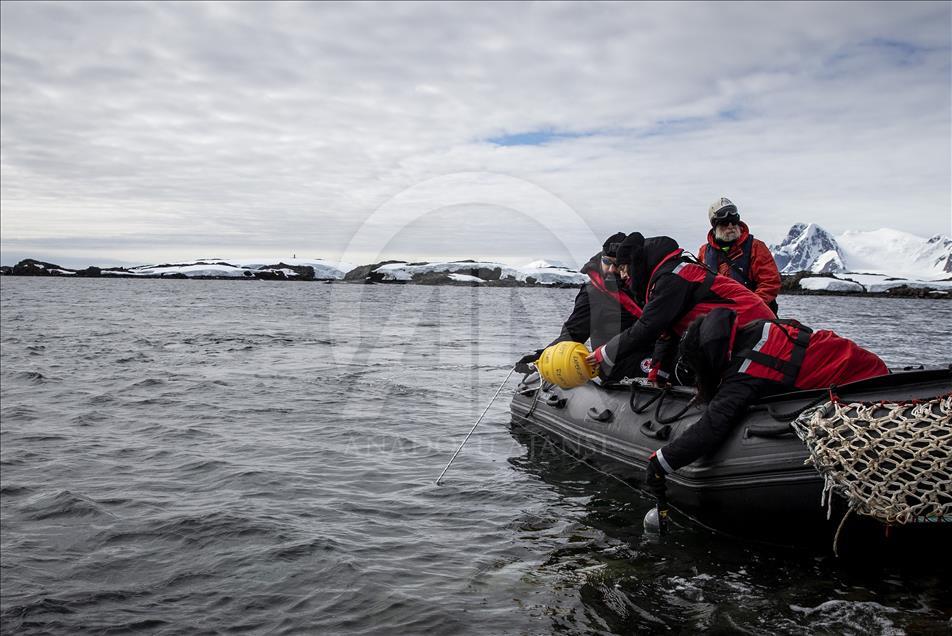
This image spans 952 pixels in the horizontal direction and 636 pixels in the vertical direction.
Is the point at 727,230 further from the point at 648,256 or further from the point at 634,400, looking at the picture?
the point at 634,400

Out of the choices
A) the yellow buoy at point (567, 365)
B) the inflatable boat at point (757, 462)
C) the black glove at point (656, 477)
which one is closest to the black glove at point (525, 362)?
the yellow buoy at point (567, 365)

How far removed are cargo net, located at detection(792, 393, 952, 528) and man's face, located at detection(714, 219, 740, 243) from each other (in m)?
3.13

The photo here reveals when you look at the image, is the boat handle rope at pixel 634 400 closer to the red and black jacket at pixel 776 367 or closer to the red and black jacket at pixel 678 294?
the red and black jacket at pixel 678 294

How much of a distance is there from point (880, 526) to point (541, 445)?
185 inches

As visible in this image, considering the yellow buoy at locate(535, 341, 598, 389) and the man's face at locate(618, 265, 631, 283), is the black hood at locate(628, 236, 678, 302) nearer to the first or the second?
the man's face at locate(618, 265, 631, 283)

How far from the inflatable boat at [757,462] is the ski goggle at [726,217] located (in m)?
1.92

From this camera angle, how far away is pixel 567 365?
7348 mm

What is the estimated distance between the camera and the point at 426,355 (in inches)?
763

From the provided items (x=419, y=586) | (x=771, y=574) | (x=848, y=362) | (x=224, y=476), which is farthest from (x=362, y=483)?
(x=848, y=362)

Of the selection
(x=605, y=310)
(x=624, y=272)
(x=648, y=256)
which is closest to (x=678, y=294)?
(x=648, y=256)

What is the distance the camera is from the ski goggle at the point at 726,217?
24.4 feet

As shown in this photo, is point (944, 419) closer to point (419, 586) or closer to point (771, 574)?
point (771, 574)

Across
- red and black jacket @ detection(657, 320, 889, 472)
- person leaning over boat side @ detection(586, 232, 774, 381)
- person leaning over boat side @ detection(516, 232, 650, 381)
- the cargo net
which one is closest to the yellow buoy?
person leaning over boat side @ detection(516, 232, 650, 381)

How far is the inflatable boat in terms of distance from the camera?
16.0 feet
